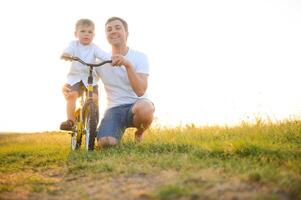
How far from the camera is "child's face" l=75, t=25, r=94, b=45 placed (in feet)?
21.3

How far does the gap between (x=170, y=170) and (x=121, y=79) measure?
2.79 m

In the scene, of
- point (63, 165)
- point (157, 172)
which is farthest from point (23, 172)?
point (157, 172)

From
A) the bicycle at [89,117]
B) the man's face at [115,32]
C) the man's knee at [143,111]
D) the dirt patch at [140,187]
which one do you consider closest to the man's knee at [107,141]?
the bicycle at [89,117]

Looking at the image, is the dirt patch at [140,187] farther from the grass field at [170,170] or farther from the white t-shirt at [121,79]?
the white t-shirt at [121,79]

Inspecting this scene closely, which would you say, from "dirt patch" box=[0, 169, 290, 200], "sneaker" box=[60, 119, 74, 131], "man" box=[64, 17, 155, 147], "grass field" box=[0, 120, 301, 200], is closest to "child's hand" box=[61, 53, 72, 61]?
"man" box=[64, 17, 155, 147]

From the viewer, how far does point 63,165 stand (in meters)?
5.18

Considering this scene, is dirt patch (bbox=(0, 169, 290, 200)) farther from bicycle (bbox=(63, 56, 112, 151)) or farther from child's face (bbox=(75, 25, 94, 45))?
child's face (bbox=(75, 25, 94, 45))

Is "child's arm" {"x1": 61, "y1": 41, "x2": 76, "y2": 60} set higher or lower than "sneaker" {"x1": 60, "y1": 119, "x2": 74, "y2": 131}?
higher

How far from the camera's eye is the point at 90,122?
5.85 metres

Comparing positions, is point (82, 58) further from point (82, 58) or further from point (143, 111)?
point (143, 111)

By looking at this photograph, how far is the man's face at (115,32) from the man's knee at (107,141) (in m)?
1.52

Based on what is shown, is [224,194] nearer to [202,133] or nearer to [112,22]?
[202,133]

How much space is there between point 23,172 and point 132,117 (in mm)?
1949

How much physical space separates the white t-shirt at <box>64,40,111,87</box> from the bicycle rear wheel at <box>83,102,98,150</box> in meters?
0.65
